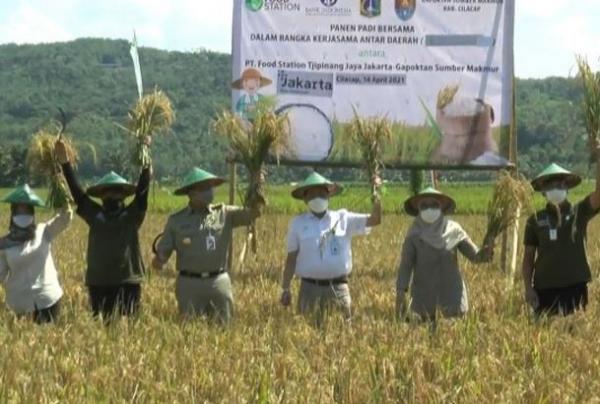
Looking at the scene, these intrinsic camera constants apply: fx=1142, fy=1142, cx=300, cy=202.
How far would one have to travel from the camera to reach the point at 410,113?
43.9 ft

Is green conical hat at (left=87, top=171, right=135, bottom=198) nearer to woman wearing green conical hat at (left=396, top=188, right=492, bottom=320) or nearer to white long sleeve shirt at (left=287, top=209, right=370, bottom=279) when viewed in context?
white long sleeve shirt at (left=287, top=209, right=370, bottom=279)

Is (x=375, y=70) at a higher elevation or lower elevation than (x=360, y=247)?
higher

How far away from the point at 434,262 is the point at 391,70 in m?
5.20

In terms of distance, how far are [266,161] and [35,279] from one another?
8.36ft

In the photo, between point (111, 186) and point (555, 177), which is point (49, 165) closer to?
point (111, 186)

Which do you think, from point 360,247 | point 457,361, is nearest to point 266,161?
point 457,361

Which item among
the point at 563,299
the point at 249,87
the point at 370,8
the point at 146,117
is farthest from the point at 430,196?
the point at 370,8

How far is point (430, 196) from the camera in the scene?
8688 mm

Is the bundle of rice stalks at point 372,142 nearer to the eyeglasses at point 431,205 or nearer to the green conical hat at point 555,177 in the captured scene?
the eyeglasses at point 431,205

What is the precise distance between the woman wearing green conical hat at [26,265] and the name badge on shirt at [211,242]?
4.03 ft

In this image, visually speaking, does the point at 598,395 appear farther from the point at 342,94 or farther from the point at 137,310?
the point at 342,94

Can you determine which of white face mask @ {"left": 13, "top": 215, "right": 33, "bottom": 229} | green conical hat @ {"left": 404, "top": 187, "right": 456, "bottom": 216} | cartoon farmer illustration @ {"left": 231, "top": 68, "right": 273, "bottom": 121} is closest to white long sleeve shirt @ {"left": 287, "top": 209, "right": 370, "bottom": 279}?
green conical hat @ {"left": 404, "top": 187, "right": 456, "bottom": 216}

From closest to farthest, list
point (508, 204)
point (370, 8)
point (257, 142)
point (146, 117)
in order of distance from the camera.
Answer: point (146, 117)
point (508, 204)
point (257, 142)
point (370, 8)

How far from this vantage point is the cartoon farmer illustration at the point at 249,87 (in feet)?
41.9
